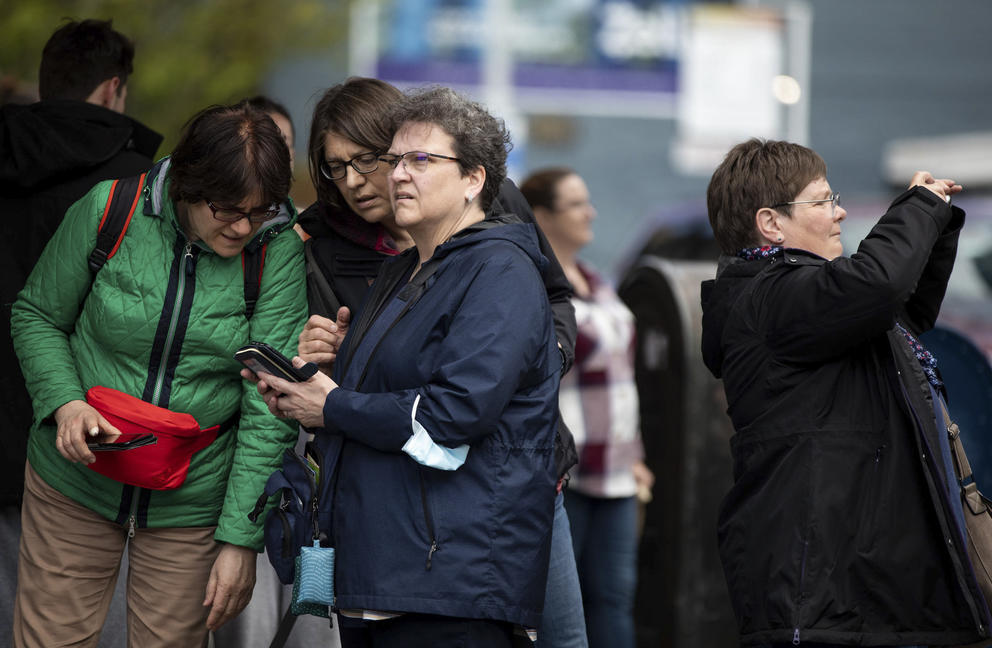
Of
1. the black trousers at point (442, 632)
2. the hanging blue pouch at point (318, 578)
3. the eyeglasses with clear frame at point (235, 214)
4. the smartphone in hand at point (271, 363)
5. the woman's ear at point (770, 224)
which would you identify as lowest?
the black trousers at point (442, 632)

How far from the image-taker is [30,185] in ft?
11.0

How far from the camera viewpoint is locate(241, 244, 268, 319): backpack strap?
2881mm

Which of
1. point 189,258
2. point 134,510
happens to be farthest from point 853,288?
point 134,510

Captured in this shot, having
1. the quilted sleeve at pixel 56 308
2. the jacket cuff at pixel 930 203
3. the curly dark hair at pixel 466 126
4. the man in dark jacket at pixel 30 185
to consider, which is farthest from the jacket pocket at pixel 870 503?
the man in dark jacket at pixel 30 185

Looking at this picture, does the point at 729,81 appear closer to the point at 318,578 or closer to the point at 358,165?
the point at 358,165

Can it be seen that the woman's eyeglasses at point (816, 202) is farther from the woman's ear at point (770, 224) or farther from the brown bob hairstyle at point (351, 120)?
the brown bob hairstyle at point (351, 120)

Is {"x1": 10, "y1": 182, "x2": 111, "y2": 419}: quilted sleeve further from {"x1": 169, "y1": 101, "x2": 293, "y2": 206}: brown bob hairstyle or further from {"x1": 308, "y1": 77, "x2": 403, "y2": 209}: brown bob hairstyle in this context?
{"x1": 308, "y1": 77, "x2": 403, "y2": 209}: brown bob hairstyle

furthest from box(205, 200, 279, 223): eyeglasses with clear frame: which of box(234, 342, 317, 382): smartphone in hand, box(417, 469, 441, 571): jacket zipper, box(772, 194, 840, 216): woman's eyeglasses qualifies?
box(772, 194, 840, 216): woman's eyeglasses

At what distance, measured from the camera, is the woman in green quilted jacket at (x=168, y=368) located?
9.11 feet

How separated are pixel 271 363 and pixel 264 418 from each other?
296 millimetres

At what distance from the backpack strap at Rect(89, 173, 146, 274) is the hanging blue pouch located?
859mm

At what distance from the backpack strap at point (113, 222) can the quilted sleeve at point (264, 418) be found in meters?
0.34

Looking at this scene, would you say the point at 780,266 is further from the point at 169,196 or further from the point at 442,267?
the point at 169,196

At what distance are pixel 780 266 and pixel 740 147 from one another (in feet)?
1.27
